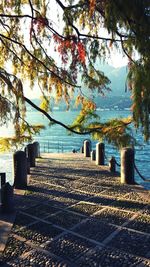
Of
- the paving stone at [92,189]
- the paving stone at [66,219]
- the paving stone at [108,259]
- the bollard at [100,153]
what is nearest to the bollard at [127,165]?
the paving stone at [92,189]

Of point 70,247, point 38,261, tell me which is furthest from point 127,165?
point 38,261

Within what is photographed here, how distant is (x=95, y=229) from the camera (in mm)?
8070

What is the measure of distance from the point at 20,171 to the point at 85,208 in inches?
144

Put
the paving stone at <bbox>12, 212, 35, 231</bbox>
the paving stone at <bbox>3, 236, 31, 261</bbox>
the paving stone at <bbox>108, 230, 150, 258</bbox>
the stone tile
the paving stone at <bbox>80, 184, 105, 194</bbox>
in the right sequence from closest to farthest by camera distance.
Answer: the paving stone at <bbox>3, 236, 31, 261</bbox> < the paving stone at <bbox>108, 230, 150, 258</bbox> < the paving stone at <bbox>12, 212, 35, 231</bbox> < the stone tile < the paving stone at <bbox>80, 184, 105, 194</bbox>

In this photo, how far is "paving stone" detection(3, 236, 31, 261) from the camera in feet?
21.9

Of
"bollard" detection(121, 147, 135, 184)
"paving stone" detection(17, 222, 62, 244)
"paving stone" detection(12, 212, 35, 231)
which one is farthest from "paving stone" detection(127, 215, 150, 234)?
"bollard" detection(121, 147, 135, 184)

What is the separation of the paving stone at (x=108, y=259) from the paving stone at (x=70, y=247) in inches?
7.3

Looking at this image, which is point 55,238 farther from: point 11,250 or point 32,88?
point 32,88

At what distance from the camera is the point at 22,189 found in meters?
12.3

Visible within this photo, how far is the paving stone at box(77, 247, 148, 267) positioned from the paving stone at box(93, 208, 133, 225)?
1.70m

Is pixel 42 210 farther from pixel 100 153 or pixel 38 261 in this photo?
pixel 100 153

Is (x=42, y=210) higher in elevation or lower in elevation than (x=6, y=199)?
lower

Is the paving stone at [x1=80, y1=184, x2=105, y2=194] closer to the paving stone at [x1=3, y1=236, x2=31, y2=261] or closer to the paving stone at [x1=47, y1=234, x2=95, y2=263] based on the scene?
the paving stone at [x1=47, y1=234, x2=95, y2=263]

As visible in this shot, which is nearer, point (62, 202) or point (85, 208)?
point (85, 208)
